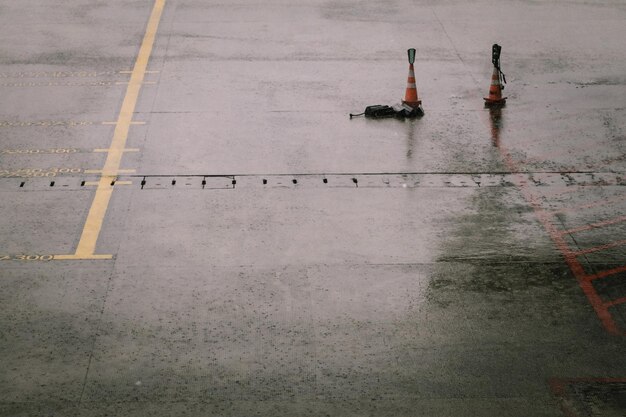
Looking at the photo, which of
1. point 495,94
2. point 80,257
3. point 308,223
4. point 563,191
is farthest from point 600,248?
point 80,257

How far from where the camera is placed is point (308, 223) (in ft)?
34.7

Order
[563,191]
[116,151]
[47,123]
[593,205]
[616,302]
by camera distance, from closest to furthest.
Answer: [616,302]
[593,205]
[563,191]
[116,151]
[47,123]

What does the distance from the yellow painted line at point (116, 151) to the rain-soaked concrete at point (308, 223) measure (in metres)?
0.04

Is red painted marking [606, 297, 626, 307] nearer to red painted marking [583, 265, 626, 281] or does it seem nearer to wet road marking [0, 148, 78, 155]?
red painted marking [583, 265, 626, 281]

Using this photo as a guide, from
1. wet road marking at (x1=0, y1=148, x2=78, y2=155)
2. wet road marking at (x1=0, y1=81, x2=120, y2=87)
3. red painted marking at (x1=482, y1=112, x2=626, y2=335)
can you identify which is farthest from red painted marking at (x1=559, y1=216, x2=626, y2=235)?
wet road marking at (x1=0, y1=81, x2=120, y2=87)

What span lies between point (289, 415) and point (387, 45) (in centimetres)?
1072

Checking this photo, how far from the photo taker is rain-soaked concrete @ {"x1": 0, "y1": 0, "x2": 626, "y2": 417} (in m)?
7.82

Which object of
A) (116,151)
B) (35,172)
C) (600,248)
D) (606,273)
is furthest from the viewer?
(116,151)

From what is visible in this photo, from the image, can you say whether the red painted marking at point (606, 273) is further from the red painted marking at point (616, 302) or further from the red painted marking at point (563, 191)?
Result: the red painted marking at point (563, 191)

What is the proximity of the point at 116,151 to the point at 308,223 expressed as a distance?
10.9 feet

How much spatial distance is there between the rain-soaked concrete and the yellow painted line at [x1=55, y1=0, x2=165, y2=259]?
0.04m

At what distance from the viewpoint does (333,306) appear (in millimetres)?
8883

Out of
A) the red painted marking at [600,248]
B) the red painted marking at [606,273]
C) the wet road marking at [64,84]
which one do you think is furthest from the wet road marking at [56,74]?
the red painted marking at [606,273]

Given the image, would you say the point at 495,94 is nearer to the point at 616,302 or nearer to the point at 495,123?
the point at 495,123
